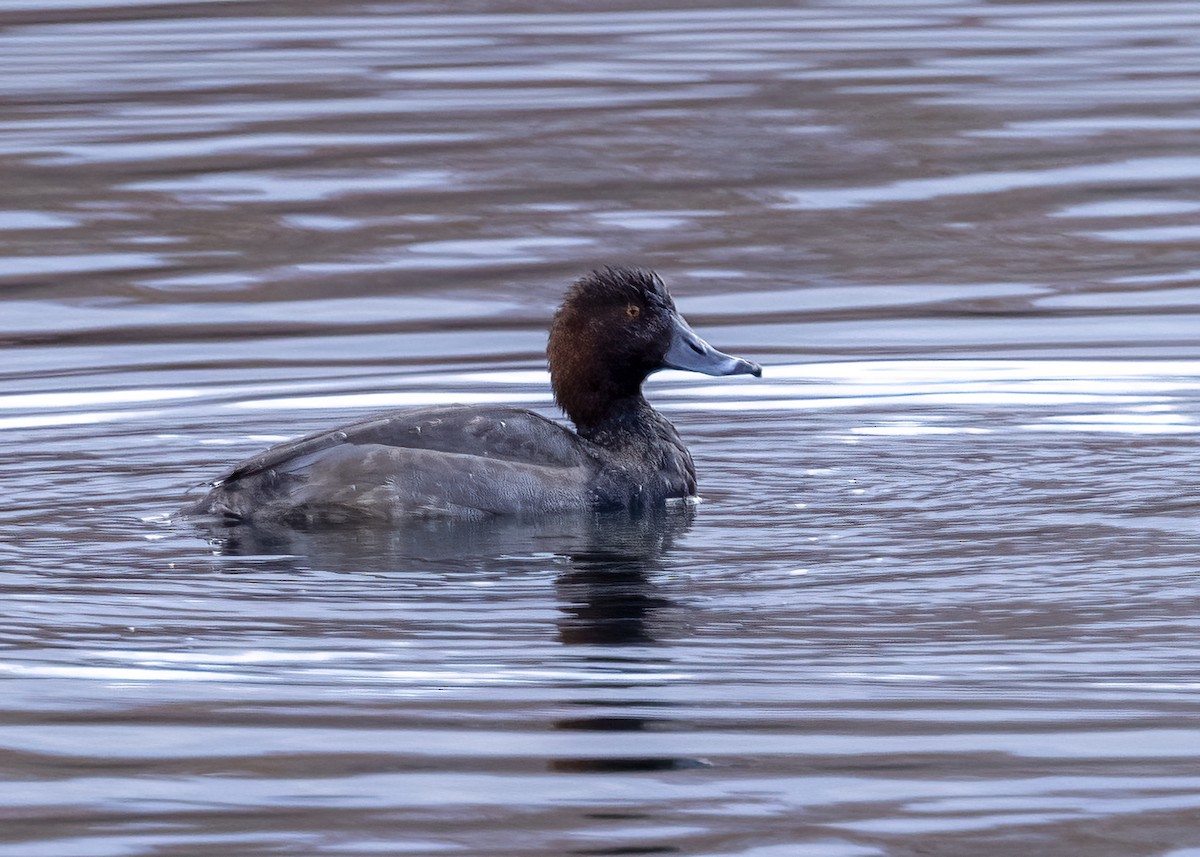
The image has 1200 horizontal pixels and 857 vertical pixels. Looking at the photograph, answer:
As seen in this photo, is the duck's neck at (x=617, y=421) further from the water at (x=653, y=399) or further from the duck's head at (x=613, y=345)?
the water at (x=653, y=399)

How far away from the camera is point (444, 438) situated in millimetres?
8688

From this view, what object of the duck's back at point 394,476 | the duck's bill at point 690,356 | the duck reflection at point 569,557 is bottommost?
the duck reflection at point 569,557

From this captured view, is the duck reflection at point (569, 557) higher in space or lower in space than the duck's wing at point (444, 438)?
lower

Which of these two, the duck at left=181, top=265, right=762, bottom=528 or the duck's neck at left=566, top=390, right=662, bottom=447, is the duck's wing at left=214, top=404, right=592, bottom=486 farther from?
the duck's neck at left=566, top=390, right=662, bottom=447

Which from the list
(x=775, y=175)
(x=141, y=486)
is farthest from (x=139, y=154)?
(x=141, y=486)

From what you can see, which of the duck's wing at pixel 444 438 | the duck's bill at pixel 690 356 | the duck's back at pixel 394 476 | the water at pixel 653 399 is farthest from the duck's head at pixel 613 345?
the duck's back at pixel 394 476

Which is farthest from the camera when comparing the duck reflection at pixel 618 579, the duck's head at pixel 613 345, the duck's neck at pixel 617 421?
the duck's head at pixel 613 345

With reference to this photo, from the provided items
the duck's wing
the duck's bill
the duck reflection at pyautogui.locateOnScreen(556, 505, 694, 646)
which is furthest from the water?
the duck's bill

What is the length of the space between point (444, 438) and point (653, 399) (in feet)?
9.87

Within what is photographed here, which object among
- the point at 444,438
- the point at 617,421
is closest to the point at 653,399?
Result: the point at 617,421

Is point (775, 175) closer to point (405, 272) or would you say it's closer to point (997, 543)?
point (405, 272)

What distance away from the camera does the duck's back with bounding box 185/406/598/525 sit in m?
8.55

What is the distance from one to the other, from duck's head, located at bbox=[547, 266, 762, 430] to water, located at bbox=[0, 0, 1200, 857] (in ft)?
1.51

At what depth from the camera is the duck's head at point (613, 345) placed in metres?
9.56
